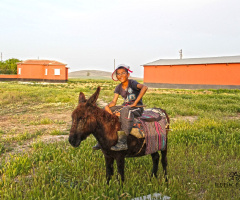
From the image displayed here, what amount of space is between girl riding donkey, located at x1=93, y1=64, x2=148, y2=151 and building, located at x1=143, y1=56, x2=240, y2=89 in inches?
1325

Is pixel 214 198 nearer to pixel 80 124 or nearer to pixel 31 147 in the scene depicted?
pixel 80 124

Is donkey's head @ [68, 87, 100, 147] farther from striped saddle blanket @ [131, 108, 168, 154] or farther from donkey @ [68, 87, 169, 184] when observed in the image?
striped saddle blanket @ [131, 108, 168, 154]

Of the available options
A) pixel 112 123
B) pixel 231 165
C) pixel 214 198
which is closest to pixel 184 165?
pixel 231 165

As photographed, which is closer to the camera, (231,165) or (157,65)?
(231,165)

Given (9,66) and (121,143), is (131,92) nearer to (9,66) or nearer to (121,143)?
(121,143)

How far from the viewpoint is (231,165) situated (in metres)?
4.92

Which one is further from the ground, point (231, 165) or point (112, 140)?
point (112, 140)

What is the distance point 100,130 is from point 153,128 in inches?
40.3

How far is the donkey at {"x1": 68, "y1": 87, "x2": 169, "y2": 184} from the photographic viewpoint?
317 cm

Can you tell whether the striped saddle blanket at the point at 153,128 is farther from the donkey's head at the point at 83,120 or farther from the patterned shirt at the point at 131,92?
the donkey's head at the point at 83,120

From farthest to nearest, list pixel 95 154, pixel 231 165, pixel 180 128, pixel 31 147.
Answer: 1. pixel 180 128
2. pixel 31 147
3. pixel 95 154
4. pixel 231 165

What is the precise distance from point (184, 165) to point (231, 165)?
37.9 inches

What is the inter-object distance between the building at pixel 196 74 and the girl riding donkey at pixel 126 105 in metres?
33.6

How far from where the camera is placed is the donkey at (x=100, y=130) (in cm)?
317
